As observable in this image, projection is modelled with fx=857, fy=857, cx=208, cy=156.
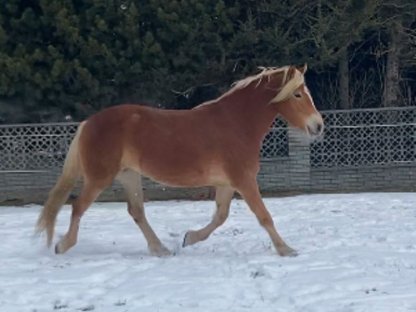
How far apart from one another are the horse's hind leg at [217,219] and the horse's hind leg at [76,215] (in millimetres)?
950

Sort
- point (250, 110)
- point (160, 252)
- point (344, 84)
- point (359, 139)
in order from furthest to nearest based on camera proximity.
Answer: point (344, 84) < point (359, 139) < point (250, 110) < point (160, 252)

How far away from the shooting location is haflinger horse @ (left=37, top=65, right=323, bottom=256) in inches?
295

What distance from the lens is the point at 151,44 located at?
41.4ft

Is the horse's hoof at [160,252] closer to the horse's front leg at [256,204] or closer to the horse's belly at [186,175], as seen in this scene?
the horse's belly at [186,175]

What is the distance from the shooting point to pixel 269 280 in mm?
6242

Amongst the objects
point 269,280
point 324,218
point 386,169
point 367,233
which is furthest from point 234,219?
point 386,169

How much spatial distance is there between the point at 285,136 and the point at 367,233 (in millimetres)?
5360

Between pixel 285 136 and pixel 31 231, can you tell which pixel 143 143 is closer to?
pixel 31 231

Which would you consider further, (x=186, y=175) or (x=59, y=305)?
(x=186, y=175)

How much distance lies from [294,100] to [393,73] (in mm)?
7590

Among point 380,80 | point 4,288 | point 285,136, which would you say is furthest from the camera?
point 380,80

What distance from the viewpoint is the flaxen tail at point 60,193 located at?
7.71 m

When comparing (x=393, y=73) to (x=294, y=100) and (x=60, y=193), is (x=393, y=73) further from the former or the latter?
(x=60, y=193)

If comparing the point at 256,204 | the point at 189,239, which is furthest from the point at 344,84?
the point at 256,204
